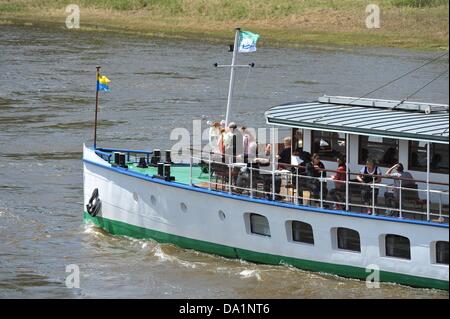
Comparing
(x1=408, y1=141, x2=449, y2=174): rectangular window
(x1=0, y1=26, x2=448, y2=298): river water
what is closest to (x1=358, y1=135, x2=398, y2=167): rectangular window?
(x1=408, y1=141, x2=449, y2=174): rectangular window

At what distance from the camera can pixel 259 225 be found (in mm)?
28562

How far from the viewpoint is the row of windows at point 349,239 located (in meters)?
26.2

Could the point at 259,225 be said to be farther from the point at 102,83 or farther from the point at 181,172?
the point at 102,83

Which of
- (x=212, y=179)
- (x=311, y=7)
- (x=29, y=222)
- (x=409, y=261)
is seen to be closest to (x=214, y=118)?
(x=29, y=222)

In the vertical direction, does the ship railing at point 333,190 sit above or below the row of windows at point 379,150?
below

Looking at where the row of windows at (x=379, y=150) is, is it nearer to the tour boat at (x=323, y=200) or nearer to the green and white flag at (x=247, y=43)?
the tour boat at (x=323, y=200)

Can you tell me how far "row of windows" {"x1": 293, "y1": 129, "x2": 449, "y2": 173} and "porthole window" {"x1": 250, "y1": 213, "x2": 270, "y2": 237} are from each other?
1.85 m

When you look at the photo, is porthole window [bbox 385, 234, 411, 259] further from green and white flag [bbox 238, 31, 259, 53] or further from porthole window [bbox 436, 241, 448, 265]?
green and white flag [bbox 238, 31, 259, 53]

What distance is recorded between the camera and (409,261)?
26547mm

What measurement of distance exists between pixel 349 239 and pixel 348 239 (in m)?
0.02

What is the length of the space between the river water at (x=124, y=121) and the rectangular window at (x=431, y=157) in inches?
100

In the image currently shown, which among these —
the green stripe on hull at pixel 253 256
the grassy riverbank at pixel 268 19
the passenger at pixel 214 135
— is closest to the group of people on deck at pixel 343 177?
the green stripe on hull at pixel 253 256

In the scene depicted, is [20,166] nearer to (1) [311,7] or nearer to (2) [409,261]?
(2) [409,261]

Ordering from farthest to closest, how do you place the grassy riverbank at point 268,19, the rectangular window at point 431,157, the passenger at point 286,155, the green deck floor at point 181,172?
the grassy riverbank at point 268,19, the green deck floor at point 181,172, the passenger at point 286,155, the rectangular window at point 431,157
